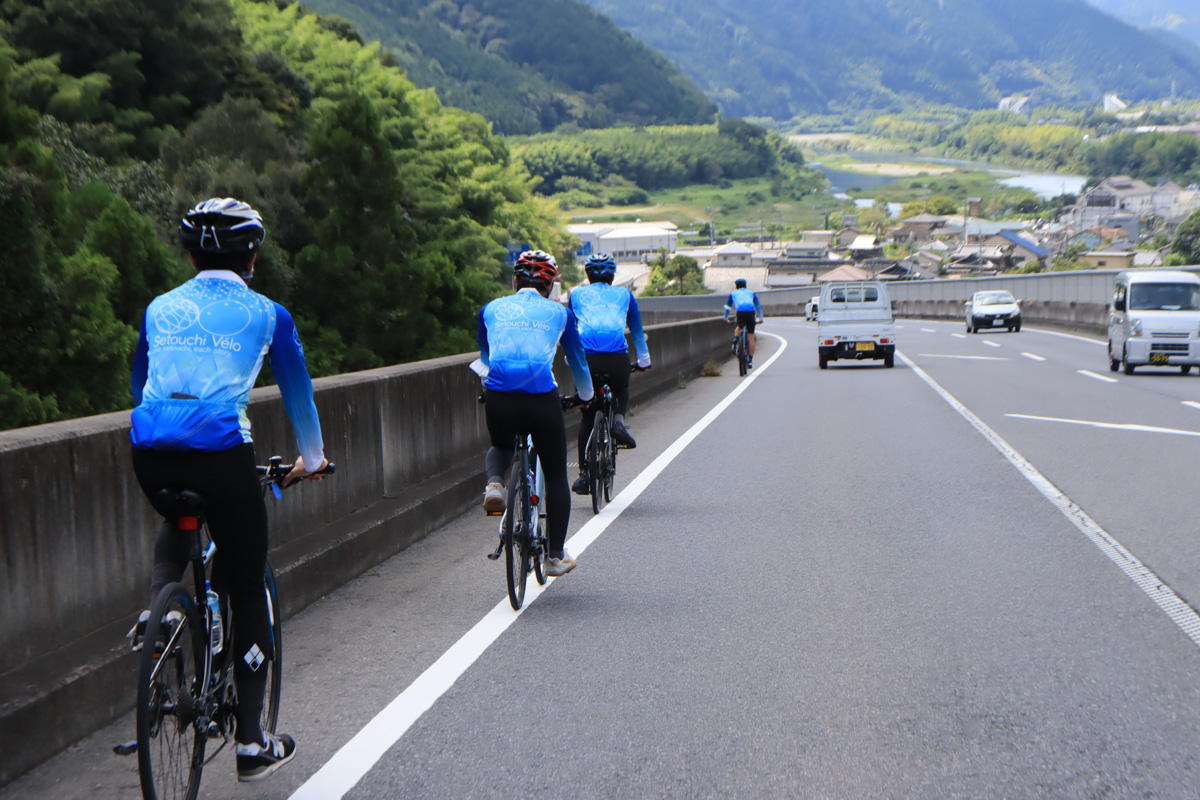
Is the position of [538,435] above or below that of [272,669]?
above

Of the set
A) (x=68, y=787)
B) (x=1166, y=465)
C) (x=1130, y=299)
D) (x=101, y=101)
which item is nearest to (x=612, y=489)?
(x=1166, y=465)

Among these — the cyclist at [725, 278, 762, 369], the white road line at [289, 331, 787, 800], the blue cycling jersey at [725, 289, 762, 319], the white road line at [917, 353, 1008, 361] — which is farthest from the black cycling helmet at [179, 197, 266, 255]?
the white road line at [917, 353, 1008, 361]

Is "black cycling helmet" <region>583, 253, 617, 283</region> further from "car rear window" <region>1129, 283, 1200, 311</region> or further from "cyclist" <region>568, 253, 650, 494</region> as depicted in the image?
"car rear window" <region>1129, 283, 1200, 311</region>

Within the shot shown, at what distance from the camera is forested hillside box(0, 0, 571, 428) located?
32.9 metres

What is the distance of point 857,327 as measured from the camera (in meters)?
26.5

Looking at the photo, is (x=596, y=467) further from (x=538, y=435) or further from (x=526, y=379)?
(x=526, y=379)

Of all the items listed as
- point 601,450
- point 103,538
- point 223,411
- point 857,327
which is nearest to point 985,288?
point 857,327

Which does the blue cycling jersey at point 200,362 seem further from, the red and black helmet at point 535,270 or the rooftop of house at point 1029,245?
the rooftop of house at point 1029,245

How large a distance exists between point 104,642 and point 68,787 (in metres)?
0.86

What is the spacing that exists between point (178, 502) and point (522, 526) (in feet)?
9.55

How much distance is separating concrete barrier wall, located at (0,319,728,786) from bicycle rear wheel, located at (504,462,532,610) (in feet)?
3.51

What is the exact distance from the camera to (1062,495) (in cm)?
953

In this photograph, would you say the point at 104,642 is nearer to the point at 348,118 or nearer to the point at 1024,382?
the point at 1024,382

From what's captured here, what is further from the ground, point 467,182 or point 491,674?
point 467,182
